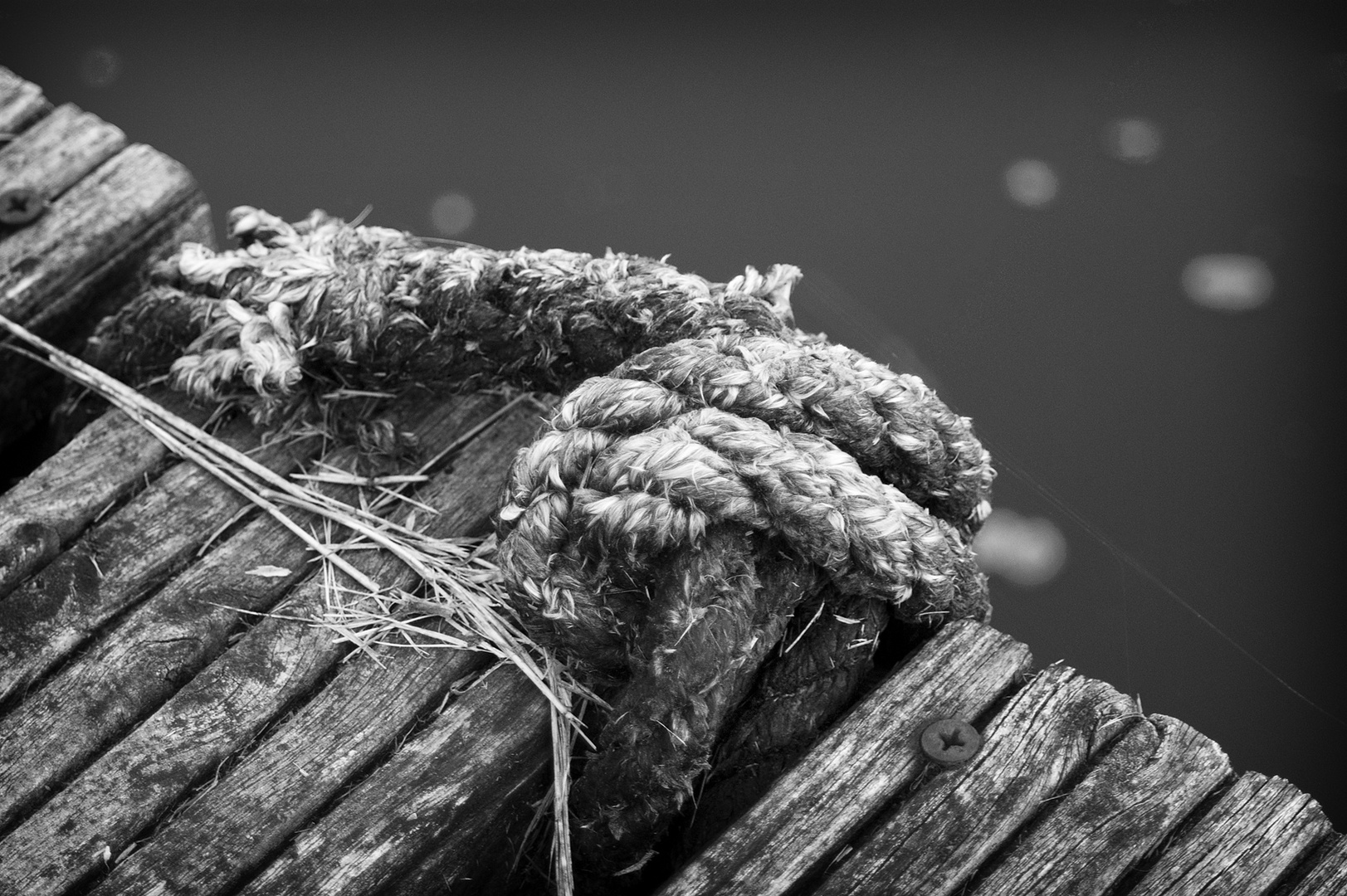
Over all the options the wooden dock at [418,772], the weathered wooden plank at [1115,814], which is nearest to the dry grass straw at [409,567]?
the wooden dock at [418,772]

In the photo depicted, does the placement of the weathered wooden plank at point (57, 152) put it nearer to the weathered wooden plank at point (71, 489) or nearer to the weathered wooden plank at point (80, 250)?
the weathered wooden plank at point (80, 250)

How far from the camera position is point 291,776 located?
4.36ft

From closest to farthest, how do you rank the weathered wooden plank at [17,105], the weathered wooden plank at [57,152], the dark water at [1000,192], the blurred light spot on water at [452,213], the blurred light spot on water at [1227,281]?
the weathered wooden plank at [57,152] → the weathered wooden plank at [17,105] → the dark water at [1000,192] → the blurred light spot on water at [1227,281] → the blurred light spot on water at [452,213]

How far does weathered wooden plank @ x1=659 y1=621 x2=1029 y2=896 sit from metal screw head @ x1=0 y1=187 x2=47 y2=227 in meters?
1.55

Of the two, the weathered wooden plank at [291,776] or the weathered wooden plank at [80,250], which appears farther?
the weathered wooden plank at [80,250]

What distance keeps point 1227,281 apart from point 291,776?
2.48m

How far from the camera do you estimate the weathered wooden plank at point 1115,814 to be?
1.25 m

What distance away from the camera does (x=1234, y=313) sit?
272cm

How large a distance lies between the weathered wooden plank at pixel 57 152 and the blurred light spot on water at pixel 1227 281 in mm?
2424

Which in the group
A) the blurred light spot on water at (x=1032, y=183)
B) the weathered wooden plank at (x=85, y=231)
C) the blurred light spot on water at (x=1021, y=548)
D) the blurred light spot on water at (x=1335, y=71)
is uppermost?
the blurred light spot on water at (x=1335, y=71)

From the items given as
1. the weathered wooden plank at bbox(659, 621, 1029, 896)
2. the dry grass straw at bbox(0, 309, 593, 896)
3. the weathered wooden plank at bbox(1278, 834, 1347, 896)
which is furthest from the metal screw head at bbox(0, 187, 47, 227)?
the weathered wooden plank at bbox(1278, 834, 1347, 896)

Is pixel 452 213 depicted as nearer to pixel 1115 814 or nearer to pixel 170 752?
pixel 170 752

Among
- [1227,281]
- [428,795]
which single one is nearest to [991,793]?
[428,795]

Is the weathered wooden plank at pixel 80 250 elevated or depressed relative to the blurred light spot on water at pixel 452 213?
elevated
